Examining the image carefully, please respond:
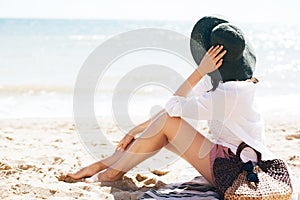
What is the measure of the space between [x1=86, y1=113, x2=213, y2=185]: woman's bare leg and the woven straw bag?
0.59 feet

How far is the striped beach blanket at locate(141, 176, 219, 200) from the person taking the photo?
3068 millimetres

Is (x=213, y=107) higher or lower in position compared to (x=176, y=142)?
higher

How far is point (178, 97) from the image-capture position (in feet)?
9.86

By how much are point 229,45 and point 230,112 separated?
418 mm

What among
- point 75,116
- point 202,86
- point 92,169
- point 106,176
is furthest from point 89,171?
point 75,116

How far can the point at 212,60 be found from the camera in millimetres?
2918

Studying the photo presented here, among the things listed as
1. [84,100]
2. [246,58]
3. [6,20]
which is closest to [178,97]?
[246,58]

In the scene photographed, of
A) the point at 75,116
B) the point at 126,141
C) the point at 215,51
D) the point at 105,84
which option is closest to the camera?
the point at 215,51

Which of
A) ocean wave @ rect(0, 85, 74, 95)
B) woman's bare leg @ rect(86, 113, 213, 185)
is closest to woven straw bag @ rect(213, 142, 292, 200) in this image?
woman's bare leg @ rect(86, 113, 213, 185)

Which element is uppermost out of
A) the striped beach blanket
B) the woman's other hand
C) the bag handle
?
the bag handle

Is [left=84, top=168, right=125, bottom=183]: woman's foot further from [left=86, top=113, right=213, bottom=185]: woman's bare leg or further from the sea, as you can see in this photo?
the sea

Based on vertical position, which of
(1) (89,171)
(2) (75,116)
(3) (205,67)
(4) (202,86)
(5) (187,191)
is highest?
(3) (205,67)

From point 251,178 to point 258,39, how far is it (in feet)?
68.8

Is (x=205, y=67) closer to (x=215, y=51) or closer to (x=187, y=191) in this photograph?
(x=215, y=51)
